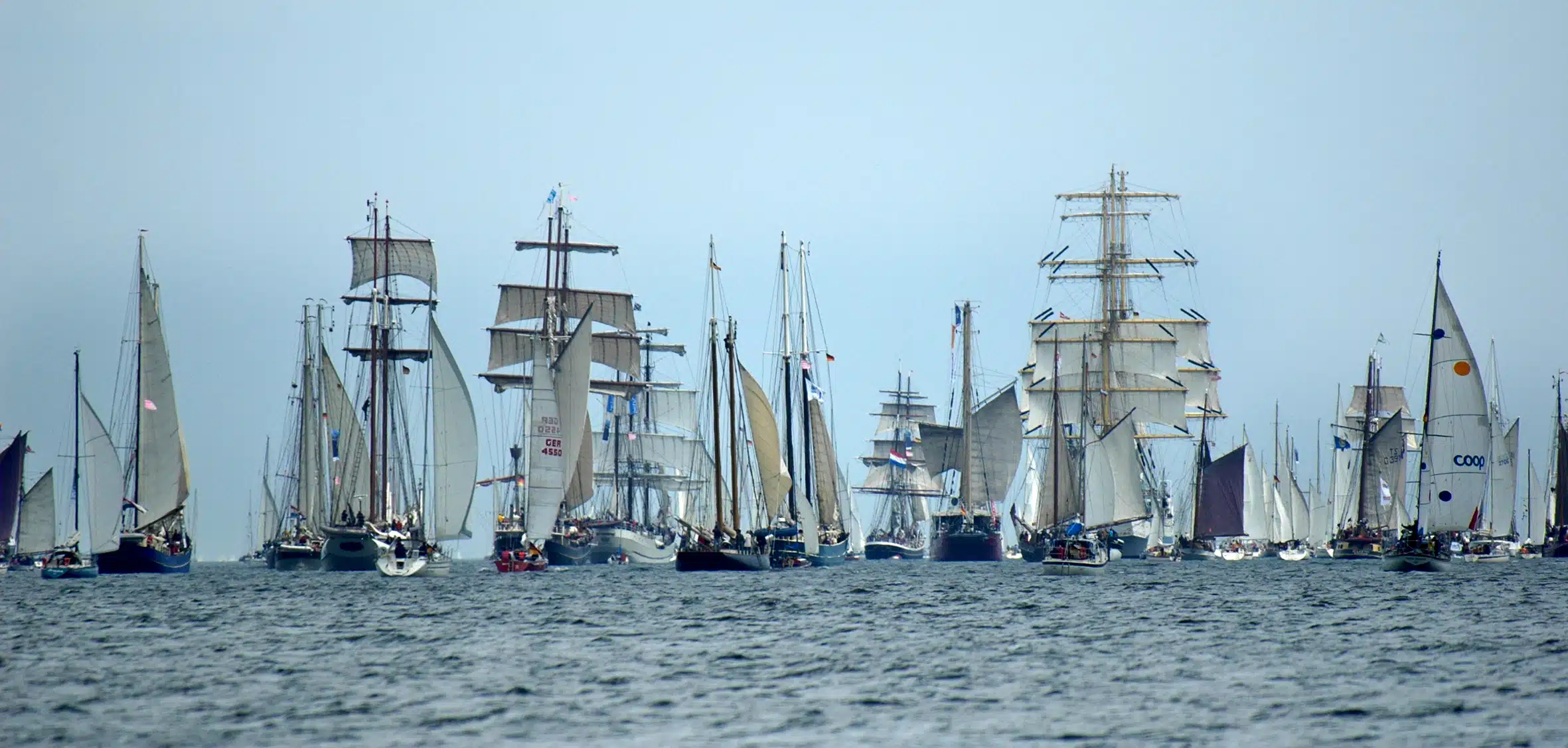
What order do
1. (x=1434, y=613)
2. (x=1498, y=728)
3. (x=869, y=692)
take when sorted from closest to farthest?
(x=1498, y=728) < (x=869, y=692) < (x=1434, y=613)

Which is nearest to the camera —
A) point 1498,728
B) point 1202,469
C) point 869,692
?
point 1498,728

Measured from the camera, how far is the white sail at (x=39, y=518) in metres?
110

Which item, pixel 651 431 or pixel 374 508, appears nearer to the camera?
pixel 374 508

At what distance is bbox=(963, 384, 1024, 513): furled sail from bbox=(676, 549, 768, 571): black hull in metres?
41.0

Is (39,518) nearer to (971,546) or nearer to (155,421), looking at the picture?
(155,421)

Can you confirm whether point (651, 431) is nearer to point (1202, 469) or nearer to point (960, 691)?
point (1202, 469)

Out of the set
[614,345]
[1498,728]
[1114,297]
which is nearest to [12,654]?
[1498,728]

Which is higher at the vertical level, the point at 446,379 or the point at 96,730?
the point at 446,379

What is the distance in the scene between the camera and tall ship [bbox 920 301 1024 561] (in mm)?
133625

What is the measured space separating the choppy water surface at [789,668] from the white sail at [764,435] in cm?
2093

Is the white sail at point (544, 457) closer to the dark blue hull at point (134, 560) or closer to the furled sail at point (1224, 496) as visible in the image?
the dark blue hull at point (134, 560)

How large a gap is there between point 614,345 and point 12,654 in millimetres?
99290

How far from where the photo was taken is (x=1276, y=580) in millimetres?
91312

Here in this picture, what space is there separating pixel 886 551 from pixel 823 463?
7020 cm
